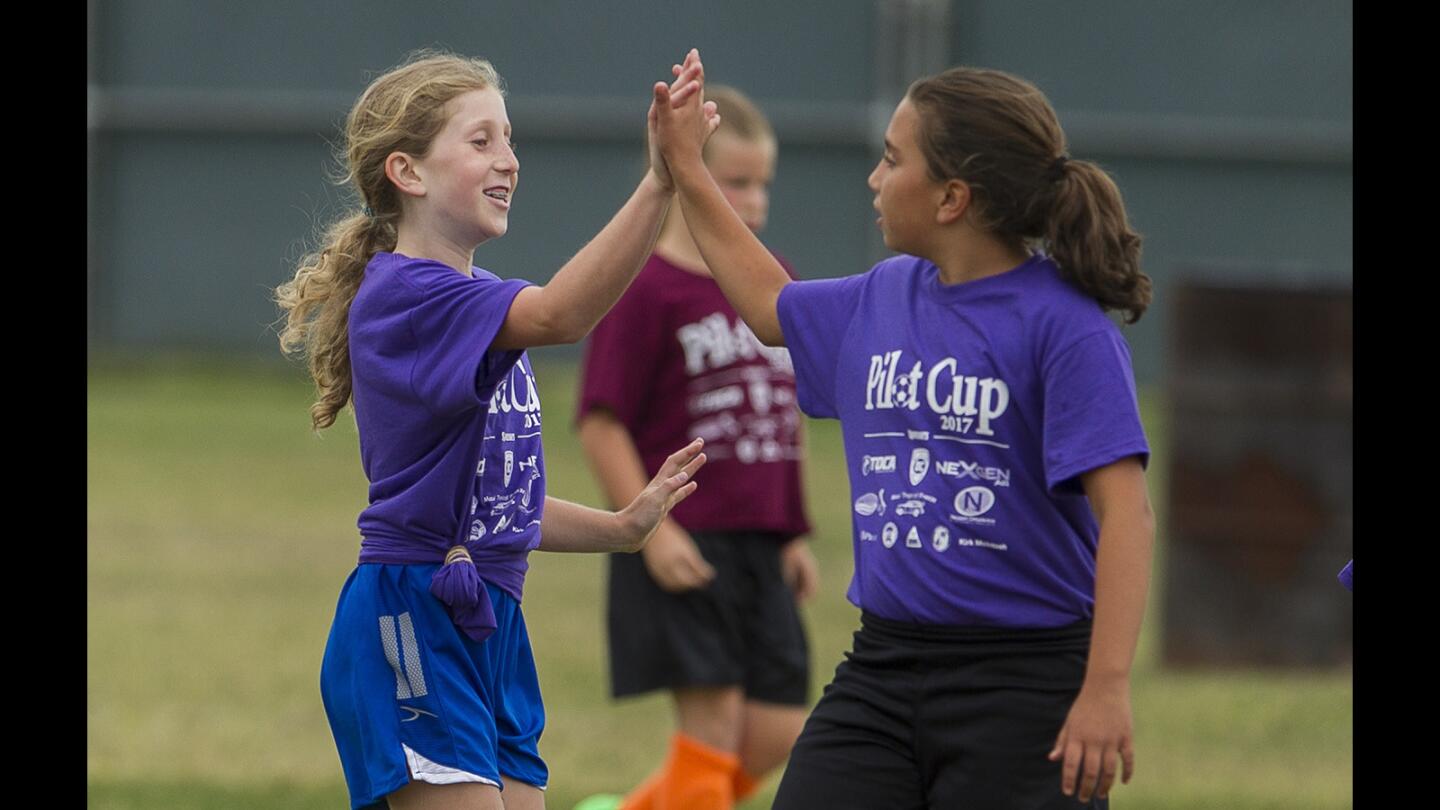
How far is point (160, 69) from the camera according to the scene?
18922 mm

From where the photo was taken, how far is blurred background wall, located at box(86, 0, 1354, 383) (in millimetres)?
18578

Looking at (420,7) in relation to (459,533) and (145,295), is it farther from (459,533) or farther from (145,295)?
(459,533)

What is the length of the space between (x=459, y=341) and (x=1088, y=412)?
0.99 m

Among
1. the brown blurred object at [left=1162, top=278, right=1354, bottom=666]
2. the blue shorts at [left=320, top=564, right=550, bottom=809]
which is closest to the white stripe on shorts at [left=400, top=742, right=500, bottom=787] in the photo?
the blue shorts at [left=320, top=564, right=550, bottom=809]

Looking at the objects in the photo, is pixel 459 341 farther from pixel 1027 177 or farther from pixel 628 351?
pixel 628 351

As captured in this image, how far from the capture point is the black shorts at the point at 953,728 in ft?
10.9

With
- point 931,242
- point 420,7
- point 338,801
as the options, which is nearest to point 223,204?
point 420,7

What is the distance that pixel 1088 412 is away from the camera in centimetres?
326

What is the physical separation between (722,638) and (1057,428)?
182 cm

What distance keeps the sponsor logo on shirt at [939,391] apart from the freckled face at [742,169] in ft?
4.98

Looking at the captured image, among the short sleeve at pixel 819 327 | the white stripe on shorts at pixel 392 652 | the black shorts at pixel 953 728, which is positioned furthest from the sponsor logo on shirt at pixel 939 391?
the white stripe on shorts at pixel 392 652

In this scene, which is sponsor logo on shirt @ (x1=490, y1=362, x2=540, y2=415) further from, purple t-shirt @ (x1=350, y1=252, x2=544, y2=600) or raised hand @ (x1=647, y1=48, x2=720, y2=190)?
raised hand @ (x1=647, y1=48, x2=720, y2=190)

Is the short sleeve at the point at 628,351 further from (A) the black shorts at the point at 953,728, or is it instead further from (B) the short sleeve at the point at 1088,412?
(B) the short sleeve at the point at 1088,412

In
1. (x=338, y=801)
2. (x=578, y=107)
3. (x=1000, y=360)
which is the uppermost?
(x=578, y=107)
